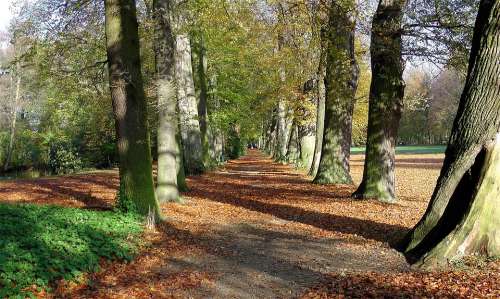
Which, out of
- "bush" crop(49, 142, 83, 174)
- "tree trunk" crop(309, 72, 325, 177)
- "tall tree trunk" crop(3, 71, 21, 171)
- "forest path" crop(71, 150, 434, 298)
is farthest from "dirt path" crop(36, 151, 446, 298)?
"tall tree trunk" crop(3, 71, 21, 171)

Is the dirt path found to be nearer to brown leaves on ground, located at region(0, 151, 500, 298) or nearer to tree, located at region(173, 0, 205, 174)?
brown leaves on ground, located at region(0, 151, 500, 298)

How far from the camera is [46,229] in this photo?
734 cm

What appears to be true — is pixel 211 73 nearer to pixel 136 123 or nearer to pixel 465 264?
pixel 136 123

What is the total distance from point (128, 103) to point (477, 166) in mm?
6705

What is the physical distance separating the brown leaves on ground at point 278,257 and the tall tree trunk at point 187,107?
6.44 metres

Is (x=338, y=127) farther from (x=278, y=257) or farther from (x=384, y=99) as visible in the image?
(x=278, y=257)

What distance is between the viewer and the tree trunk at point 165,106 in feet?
43.3

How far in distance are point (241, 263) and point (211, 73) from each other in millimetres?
26979

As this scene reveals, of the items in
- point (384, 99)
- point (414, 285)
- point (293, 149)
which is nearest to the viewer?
point (414, 285)

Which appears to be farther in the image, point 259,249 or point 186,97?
point 186,97

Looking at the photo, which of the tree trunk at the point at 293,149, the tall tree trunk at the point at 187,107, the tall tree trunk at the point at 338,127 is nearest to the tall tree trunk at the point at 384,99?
the tall tree trunk at the point at 338,127

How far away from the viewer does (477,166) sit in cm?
656

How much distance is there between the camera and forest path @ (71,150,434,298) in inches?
248

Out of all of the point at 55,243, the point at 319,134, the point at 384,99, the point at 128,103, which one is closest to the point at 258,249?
the point at 55,243
